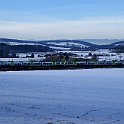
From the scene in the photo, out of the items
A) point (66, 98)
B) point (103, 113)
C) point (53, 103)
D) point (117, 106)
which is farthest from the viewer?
point (66, 98)

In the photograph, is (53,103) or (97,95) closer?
(53,103)

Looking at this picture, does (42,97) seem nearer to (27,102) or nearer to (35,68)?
(27,102)

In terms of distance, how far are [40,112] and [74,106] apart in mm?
2699

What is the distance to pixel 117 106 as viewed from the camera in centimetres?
2234

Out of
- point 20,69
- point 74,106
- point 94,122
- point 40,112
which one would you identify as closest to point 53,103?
point 74,106

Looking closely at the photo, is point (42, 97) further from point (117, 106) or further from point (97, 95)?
point (117, 106)

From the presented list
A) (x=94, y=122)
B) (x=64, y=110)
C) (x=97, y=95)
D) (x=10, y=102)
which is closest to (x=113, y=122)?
(x=94, y=122)

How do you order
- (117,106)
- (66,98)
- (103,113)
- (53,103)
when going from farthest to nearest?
(66,98) → (53,103) → (117,106) → (103,113)

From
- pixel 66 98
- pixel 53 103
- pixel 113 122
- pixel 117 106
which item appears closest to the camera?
pixel 113 122

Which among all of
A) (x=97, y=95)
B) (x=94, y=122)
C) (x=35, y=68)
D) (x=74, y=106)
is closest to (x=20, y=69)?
(x=35, y=68)

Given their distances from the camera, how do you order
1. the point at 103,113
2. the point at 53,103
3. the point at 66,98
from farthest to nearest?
the point at 66,98 < the point at 53,103 < the point at 103,113

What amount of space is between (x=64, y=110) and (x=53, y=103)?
2.63 metres

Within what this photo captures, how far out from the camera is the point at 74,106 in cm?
2284

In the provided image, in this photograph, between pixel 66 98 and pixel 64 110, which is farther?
pixel 66 98
